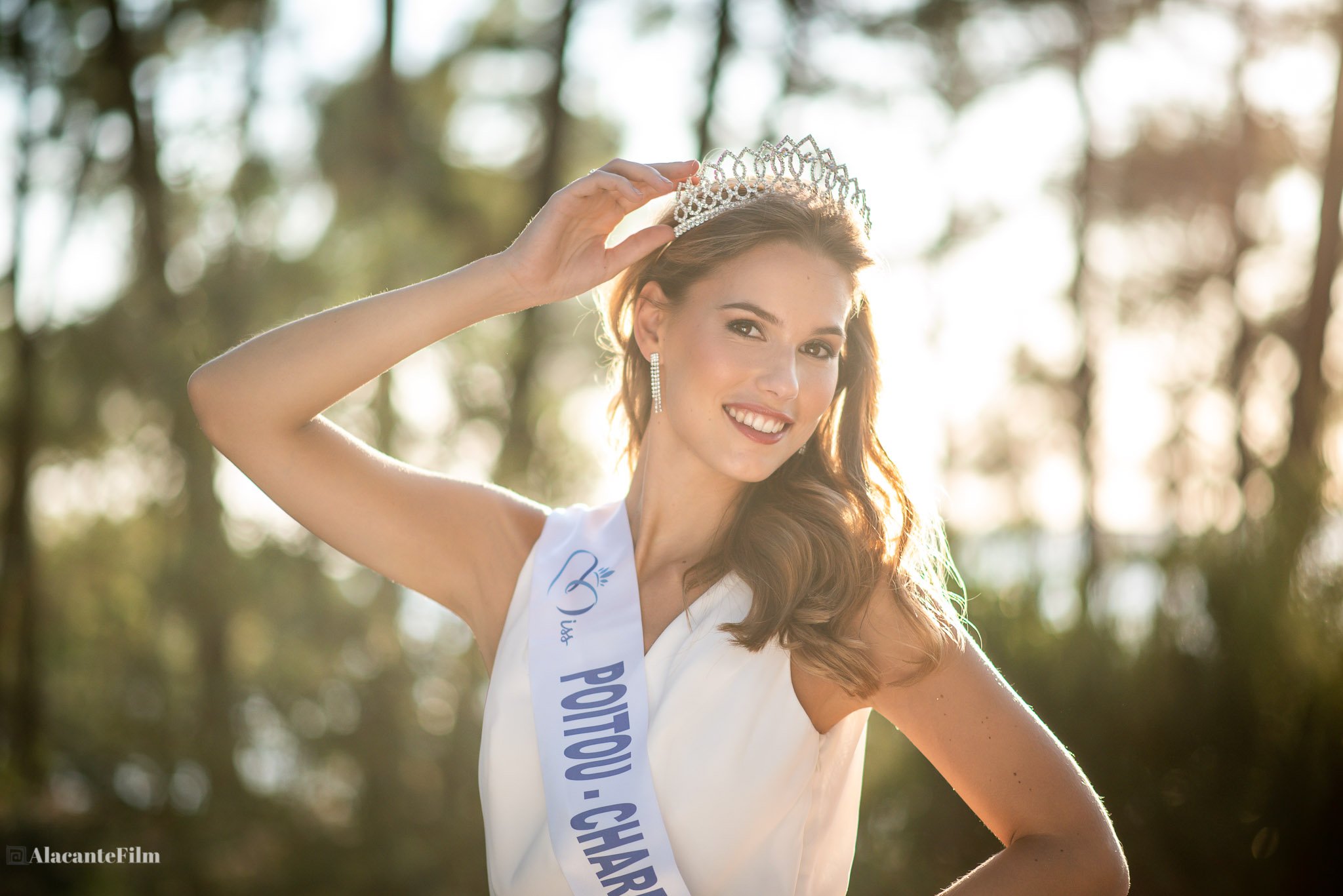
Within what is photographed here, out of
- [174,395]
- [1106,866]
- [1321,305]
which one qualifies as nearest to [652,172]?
[1106,866]

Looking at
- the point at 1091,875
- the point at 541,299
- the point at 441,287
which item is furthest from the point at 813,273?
the point at 1091,875

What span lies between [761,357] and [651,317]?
42 cm

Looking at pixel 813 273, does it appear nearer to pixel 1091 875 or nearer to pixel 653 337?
pixel 653 337

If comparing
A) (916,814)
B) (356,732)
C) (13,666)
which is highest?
(916,814)

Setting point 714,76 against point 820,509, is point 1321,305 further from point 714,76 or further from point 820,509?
point 820,509

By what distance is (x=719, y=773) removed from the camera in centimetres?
203

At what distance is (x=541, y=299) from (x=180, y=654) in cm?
684

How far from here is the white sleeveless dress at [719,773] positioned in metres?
2.02

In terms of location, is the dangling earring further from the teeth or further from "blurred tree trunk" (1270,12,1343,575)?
"blurred tree trunk" (1270,12,1343,575)

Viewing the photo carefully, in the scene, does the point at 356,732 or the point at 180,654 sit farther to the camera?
the point at 180,654

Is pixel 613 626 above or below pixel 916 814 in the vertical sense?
above

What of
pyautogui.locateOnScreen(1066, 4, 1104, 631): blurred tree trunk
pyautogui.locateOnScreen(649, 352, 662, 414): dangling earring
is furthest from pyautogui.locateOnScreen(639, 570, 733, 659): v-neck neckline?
pyautogui.locateOnScreen(1066, 4, 1104, 631): blurred tree trunk

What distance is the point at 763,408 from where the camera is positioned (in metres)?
2.21

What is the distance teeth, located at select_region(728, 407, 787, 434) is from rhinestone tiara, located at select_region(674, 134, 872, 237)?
1.60ft
